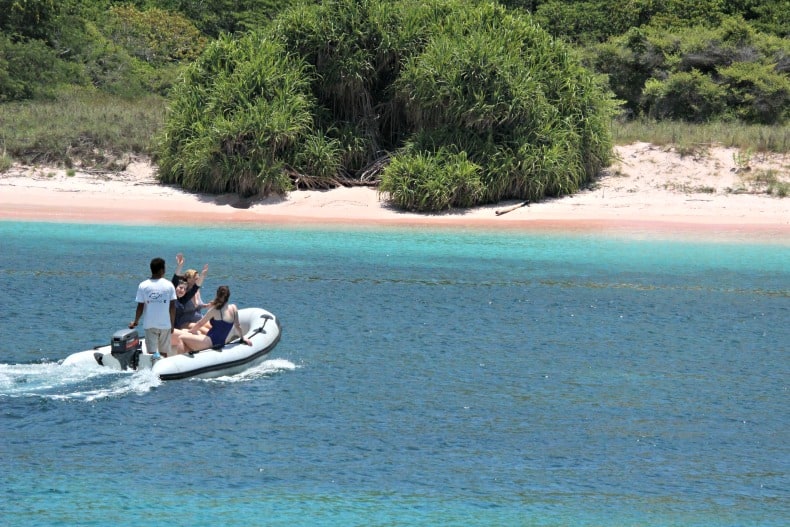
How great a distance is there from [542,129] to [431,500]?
1821 cm

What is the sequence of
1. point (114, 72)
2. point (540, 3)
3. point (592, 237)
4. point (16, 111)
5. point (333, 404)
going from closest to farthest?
point (333, 404), point (592, 237), point (16, 111), point (114, 72), point (540, 3)

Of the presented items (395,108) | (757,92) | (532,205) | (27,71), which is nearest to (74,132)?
(27,71)

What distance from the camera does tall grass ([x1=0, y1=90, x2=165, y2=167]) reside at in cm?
2802

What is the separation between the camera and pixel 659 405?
1128 centimetres

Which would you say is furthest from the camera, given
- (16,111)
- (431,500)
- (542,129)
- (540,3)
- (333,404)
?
(540,3)

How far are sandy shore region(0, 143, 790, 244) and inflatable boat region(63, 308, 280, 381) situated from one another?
1229cm

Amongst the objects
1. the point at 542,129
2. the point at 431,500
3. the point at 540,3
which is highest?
the point at 540,3

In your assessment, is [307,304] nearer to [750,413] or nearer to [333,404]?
[333,404]

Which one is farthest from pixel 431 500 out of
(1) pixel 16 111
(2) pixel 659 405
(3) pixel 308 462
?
(1) pixel 16 111

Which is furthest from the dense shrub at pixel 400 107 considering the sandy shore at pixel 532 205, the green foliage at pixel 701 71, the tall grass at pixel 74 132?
the green foliage at pixel 701 71

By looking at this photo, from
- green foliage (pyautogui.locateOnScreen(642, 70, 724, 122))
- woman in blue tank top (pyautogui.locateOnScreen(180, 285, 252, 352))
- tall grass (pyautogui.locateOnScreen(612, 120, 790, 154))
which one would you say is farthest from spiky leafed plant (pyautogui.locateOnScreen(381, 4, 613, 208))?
woman in blue tank top (pyautogui.locateOnScreen(180, 285, 252, 352))

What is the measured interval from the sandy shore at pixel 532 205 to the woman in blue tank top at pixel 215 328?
39.7ft

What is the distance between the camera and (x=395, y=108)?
27.9m

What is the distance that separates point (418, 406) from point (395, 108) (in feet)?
57.8
